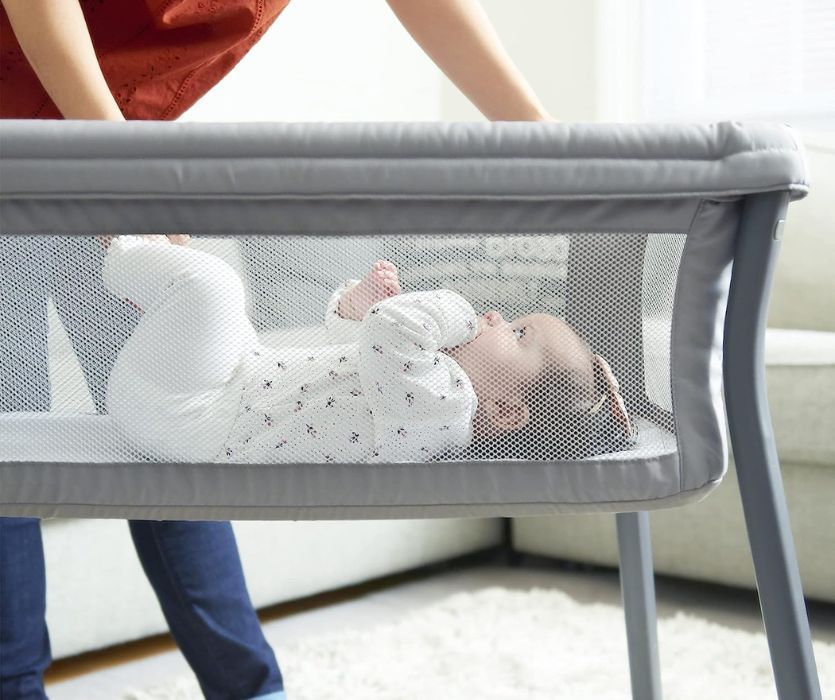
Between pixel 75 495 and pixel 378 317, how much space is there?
0.24 meters

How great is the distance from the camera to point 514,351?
0.71m

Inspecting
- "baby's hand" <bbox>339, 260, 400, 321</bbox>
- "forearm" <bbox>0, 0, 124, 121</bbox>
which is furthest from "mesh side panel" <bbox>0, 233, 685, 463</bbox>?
"forearm" <bbox>0, 0, 124, 121</bbox>

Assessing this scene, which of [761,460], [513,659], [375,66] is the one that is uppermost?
[761,460]

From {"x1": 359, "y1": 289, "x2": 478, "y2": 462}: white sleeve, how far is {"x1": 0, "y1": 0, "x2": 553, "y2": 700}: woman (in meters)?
0.15

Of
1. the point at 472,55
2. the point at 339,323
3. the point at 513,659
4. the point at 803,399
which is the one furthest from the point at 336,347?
the point at 803,399

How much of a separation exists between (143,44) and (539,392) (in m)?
0.56

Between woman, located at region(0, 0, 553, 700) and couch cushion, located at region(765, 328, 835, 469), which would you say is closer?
woman, located at region(0, 0, 553, 700)

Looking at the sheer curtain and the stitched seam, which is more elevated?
the stitched seam

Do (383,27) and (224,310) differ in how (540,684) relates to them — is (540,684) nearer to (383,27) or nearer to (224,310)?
(224,310)

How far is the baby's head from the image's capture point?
0.71m

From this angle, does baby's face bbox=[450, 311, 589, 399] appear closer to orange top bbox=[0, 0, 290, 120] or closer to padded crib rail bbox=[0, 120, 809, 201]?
padded crib rail bbox=[0, 120, 809, 201]

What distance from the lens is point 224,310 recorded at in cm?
70

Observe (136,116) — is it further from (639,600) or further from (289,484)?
(639,600)

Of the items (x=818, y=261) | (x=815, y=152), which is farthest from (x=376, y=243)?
(x=815, y=152)
